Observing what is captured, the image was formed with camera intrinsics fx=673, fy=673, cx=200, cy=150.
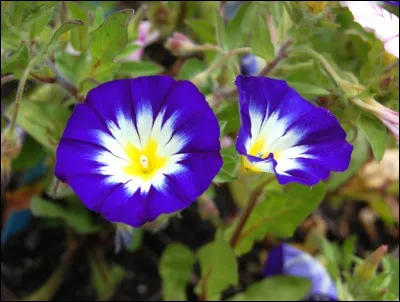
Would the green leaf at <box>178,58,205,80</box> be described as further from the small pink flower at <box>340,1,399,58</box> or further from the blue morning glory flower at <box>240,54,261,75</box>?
the small pink flower at <box>340,1,399,58</box>

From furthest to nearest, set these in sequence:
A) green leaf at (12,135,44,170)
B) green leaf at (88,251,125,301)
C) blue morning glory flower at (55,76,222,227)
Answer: green leaf at (88,251,125,301) < green leaf at (12,135,44,170) < blue morning glory flower at (55,76,222,227)

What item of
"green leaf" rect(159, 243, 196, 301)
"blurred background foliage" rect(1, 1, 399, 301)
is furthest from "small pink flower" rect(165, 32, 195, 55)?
"green leaf" rect(159, 243, 196, 301)

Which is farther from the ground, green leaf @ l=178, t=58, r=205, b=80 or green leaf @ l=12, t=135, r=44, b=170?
green leaf @ l=178, t=58, r=205, b=80

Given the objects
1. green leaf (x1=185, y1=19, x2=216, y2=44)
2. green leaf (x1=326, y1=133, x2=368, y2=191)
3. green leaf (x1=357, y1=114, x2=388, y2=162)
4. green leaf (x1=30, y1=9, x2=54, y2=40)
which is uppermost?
green leaf (x1=30, y1=9, x2=54, y2=40)

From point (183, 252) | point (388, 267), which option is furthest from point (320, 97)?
point (183, 252)

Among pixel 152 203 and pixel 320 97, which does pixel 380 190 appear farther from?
pixel 152 203

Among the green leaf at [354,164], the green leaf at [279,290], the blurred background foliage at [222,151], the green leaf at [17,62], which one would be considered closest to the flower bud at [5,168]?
the blurred background foliage at [222,151]
